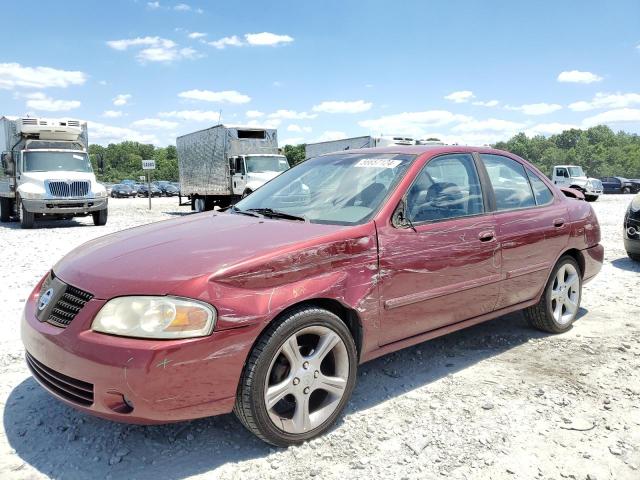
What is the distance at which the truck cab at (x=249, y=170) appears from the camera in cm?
1766

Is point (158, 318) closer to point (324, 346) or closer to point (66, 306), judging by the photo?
point (66, 306)

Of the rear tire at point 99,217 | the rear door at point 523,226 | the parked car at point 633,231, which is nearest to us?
the rear door at point 523,226

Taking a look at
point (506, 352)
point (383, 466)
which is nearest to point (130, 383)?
point (383, 466)

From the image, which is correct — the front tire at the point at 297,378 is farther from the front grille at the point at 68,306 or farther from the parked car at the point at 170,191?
the parked car at the point at 170,191

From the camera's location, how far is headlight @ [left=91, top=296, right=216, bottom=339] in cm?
229

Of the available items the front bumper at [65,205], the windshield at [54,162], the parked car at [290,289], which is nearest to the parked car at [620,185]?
the front bumper at [65,205]

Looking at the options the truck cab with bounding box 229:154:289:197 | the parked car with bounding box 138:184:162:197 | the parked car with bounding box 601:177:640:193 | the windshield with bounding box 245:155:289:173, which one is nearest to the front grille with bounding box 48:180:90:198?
the truck cab with bounding box 229:154:289:197

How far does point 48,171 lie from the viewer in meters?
14.4

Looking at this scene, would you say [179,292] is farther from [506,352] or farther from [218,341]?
[506,352]

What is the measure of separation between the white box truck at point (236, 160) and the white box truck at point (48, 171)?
466 cm

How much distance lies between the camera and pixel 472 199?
3.69 meters

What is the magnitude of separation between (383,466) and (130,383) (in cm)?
126

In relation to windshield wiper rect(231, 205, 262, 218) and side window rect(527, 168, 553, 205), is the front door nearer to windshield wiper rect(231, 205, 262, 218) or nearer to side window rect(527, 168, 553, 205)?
side window rect(527, 168, 553, 205)

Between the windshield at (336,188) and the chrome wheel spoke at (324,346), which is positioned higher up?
the windshield at (336,188)
